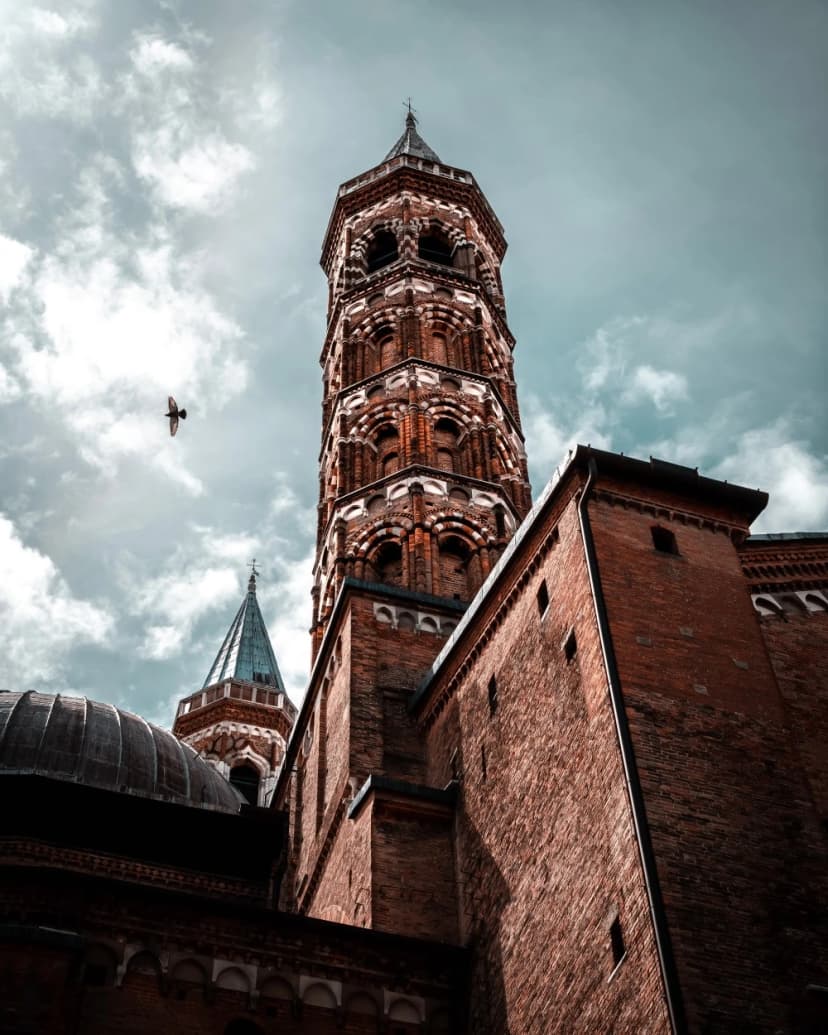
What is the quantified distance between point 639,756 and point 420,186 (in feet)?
91.2

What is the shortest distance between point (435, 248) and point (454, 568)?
44.8 feet

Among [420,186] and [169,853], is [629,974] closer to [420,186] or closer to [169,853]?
[169,853]

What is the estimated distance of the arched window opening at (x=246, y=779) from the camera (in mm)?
42500

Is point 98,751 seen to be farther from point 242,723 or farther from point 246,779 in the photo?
point 242,723

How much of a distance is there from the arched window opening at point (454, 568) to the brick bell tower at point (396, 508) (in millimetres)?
38

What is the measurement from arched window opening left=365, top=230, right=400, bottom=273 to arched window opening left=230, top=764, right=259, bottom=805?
54.0 ft

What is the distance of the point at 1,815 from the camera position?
22203mm

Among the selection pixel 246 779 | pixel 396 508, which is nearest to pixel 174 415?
pixel 396 508

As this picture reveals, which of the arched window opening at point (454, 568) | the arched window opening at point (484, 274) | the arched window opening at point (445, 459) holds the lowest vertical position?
the arched window opening at point (454, 568)

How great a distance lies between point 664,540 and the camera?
669 inches

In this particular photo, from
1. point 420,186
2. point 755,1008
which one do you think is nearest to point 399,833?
point 755,1008

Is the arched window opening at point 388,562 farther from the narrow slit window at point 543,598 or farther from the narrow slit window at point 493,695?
the narrow slit window at point 543,598

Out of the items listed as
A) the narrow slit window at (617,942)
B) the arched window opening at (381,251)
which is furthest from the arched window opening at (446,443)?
the narrow slit window at (617,942)

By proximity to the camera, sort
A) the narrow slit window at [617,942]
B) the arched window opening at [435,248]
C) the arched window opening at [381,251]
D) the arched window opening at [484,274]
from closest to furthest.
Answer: the narrow slit window at [617,942]
the arched window opening at [484,274]
the arched window opening at [381,251]
the arched window opening at [435,248]
